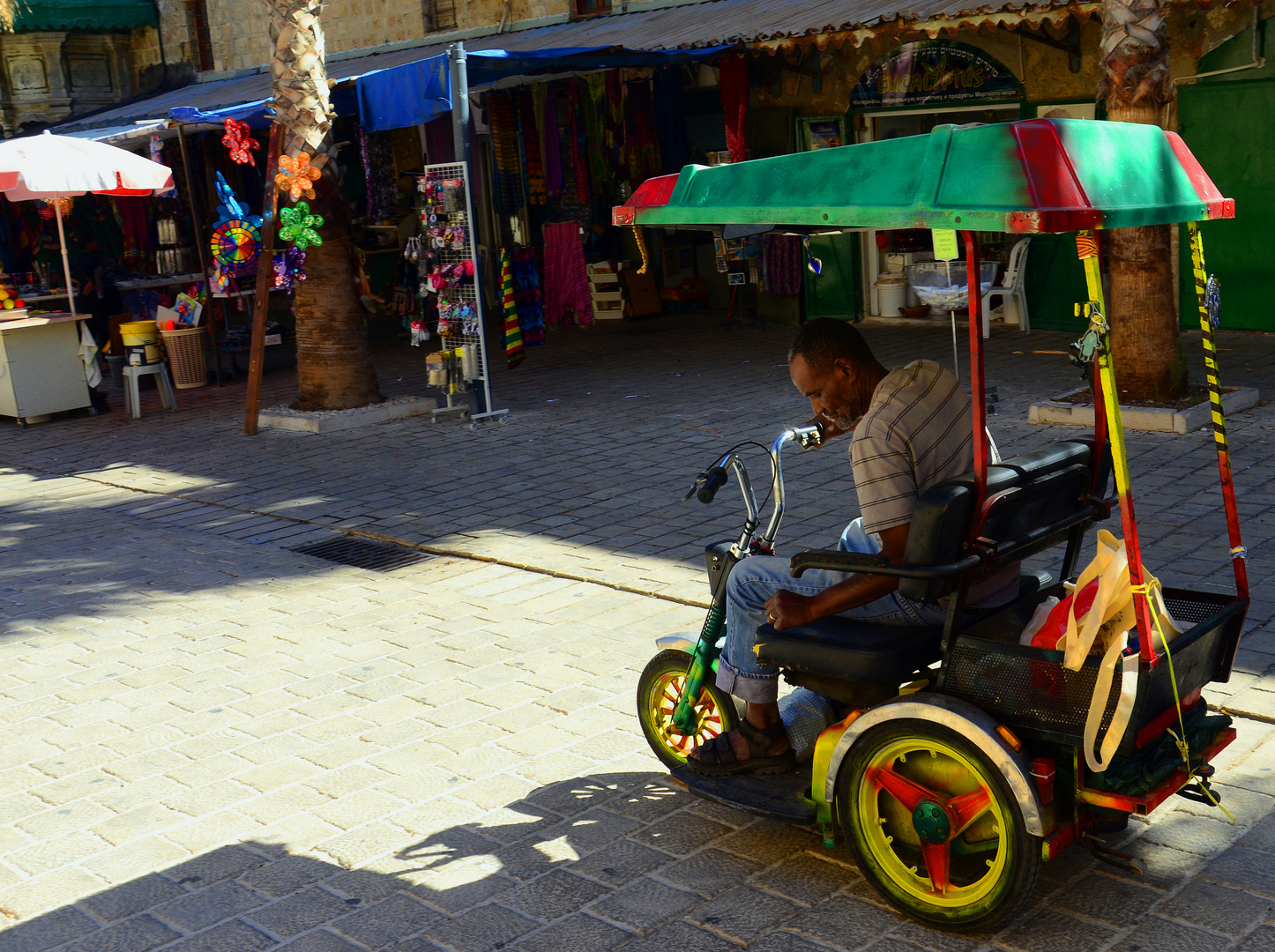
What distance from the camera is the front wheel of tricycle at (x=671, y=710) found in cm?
402

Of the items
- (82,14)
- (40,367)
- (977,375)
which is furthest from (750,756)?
(82,14)

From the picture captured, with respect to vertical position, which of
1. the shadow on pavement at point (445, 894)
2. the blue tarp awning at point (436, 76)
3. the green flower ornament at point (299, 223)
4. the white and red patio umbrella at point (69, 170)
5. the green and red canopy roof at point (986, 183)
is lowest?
the shadow on pavement at point (445, 894)

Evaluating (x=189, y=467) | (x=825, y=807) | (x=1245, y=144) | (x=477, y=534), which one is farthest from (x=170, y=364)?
Answer: (x=825, y=807)

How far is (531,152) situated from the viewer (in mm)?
15133

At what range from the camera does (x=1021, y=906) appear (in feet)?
10.5

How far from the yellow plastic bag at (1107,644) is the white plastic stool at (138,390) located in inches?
439

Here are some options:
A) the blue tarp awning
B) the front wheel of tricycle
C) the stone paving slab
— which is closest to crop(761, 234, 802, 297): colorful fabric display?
the blue tarp awning

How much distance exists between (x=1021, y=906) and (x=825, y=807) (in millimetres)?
588

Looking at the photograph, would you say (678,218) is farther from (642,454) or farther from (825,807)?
(642,454)

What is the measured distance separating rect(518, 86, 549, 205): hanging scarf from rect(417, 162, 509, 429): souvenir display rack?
438cm

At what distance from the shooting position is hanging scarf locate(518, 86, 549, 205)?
14867 millimetres

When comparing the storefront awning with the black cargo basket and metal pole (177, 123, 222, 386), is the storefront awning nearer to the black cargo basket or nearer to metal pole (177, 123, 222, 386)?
metal pole (177, 123, 222, 386)

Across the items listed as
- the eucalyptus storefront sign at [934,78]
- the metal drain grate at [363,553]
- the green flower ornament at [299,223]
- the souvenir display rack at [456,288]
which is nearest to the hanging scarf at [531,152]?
the eucalyptus storefront sign at [934,78]

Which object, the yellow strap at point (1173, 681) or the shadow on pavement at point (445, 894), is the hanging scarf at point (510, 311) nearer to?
the shadow on pavement at point (445, 894)
